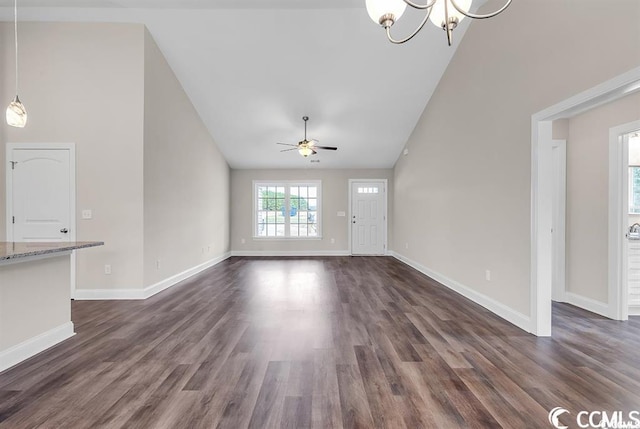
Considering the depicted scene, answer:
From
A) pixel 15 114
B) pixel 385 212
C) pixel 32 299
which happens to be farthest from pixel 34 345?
pixel 385 212

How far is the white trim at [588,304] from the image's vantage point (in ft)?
10.6

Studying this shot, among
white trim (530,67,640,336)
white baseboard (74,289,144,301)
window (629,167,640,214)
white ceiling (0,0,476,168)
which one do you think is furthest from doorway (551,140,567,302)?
white baseboard (74,289,144,301)

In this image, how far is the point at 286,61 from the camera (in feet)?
14.9

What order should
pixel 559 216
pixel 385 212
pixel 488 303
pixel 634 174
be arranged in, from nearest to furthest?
pixel 488 303 < pixel 634 174 < pixel 559 216 < pixel 385 212

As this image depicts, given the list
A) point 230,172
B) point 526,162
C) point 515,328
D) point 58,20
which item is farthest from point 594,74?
point 230,172

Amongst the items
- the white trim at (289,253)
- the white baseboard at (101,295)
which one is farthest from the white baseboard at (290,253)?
the white baseboard at (101,295)

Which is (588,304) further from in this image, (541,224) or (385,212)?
(385,212)

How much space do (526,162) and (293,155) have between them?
5258mm

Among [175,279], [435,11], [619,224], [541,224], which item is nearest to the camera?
[435,11]

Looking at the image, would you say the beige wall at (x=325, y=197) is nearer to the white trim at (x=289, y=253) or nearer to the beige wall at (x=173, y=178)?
the white trim at (x=289, y=253)

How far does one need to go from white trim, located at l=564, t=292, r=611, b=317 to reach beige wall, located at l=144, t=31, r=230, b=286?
5604 mm

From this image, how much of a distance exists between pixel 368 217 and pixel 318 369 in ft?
20.3

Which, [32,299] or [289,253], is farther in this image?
[289,253]

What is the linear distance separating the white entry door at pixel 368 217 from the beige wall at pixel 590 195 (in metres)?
4.55
